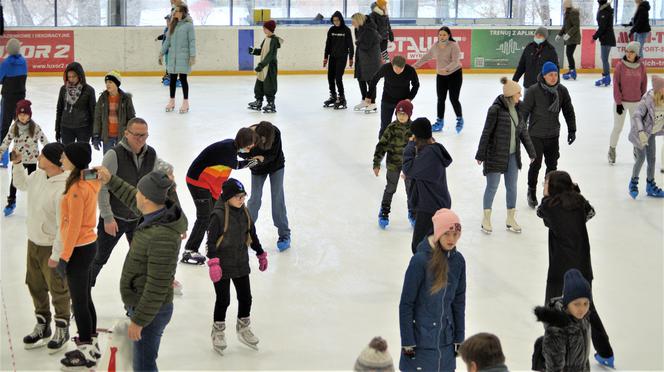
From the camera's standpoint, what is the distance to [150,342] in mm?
6230

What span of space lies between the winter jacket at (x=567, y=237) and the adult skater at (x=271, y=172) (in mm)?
2925

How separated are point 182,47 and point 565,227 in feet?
35.0

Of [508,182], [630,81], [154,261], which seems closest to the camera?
[154,261]

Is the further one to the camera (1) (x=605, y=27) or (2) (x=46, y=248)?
(1) (x=605, y=27)

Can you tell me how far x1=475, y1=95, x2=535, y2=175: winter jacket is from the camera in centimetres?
1043

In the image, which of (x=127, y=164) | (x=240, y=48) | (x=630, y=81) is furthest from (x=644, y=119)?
(x=240, y=48)

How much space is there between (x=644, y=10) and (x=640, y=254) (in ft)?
41.0

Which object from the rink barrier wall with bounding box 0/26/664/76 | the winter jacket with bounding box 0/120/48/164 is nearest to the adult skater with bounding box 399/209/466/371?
the winter jacket with bounding box 0/120/48/164

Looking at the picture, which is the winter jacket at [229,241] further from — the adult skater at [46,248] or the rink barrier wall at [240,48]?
the rink barrier wall at [240,48]

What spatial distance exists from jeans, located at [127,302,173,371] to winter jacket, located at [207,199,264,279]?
47.7 inches

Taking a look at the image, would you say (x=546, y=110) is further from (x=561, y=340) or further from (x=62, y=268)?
(x=62, y=268)

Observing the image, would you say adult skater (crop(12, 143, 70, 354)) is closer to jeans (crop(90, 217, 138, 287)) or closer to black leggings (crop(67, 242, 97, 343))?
black leggings (crop(67, 242, 97, 343))

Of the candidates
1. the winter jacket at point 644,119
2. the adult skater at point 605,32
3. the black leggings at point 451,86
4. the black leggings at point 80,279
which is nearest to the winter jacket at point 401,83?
the black leggings at point 451,86

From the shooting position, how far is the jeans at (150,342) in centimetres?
618
